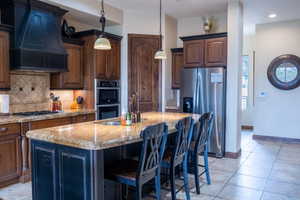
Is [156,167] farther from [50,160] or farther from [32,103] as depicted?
[32,103]

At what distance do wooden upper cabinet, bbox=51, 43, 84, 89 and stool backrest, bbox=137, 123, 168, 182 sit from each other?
2839 millimetres

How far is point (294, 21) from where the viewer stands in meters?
5.89

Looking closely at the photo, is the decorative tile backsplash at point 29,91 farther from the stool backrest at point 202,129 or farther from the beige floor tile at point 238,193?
the beige floor tile at point 238,193

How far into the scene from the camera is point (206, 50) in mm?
4973

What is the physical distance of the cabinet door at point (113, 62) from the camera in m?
5.11

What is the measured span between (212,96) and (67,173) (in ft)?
10.9

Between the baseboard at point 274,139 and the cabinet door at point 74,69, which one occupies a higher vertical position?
the cabinet door at point 74,69

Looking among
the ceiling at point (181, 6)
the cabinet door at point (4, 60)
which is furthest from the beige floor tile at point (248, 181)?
the cabinet door at point (4, 60)

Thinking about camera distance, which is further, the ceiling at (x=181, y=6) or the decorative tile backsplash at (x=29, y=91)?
the ceiling at (x=181, y=6)

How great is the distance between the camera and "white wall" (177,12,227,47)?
550cm

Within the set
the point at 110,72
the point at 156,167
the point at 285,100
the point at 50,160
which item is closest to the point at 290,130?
the point at 285,100

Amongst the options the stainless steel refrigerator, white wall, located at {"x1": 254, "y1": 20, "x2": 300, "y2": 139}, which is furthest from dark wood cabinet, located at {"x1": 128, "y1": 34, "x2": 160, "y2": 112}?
white wall, located at {"x1": 254, "y1": 20, "x2": 300, "y2": 139}

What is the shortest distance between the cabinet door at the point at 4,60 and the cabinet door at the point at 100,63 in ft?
5.22

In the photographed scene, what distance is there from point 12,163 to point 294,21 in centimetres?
646
